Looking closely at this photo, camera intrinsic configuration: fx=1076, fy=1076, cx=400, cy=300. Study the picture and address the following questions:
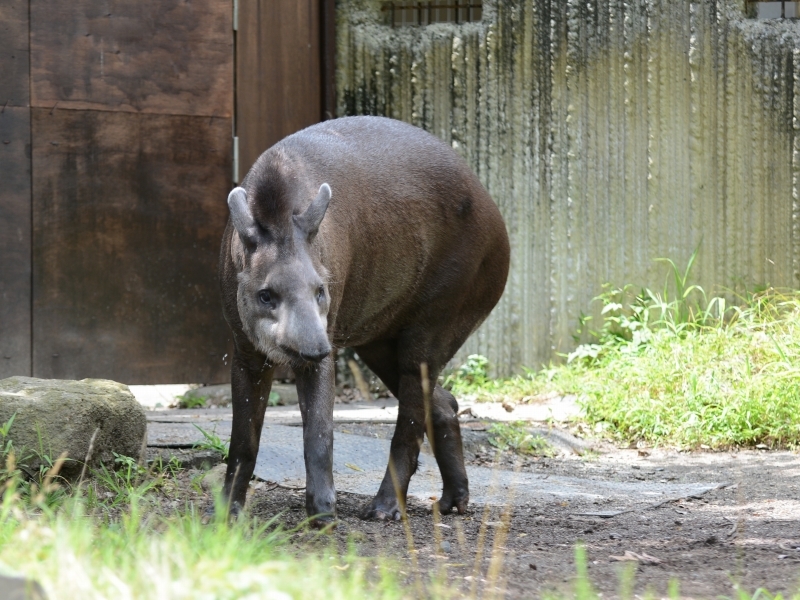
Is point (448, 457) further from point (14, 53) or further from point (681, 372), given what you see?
point (14, 53)

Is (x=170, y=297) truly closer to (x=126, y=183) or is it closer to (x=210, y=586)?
(x=126, y=183)

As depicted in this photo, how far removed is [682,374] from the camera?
7746mm

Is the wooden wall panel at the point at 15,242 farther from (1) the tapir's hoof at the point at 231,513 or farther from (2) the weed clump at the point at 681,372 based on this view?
(1) the tapir's hoof at the point at 231,513

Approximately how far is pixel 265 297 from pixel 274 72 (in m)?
4.80

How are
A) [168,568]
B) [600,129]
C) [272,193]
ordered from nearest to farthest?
[168,568] → [272,193] → [600,129]

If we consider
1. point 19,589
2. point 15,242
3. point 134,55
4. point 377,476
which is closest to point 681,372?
point 377,476

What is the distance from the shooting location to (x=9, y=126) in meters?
7.73

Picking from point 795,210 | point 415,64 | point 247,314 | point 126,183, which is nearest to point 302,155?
point 247,314

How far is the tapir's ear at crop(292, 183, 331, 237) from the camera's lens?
4441 mm

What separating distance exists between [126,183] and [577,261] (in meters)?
3.70

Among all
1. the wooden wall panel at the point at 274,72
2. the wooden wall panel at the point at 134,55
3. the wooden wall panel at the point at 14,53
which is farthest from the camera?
the wooden wall panel at the point at 274,72

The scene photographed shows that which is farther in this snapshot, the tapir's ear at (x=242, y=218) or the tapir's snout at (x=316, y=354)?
the tapir's ear at (x=242, y=218)

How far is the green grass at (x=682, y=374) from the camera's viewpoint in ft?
23.9

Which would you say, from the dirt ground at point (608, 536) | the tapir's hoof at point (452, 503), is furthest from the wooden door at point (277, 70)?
the tapir's hoof at point (452, 503)
